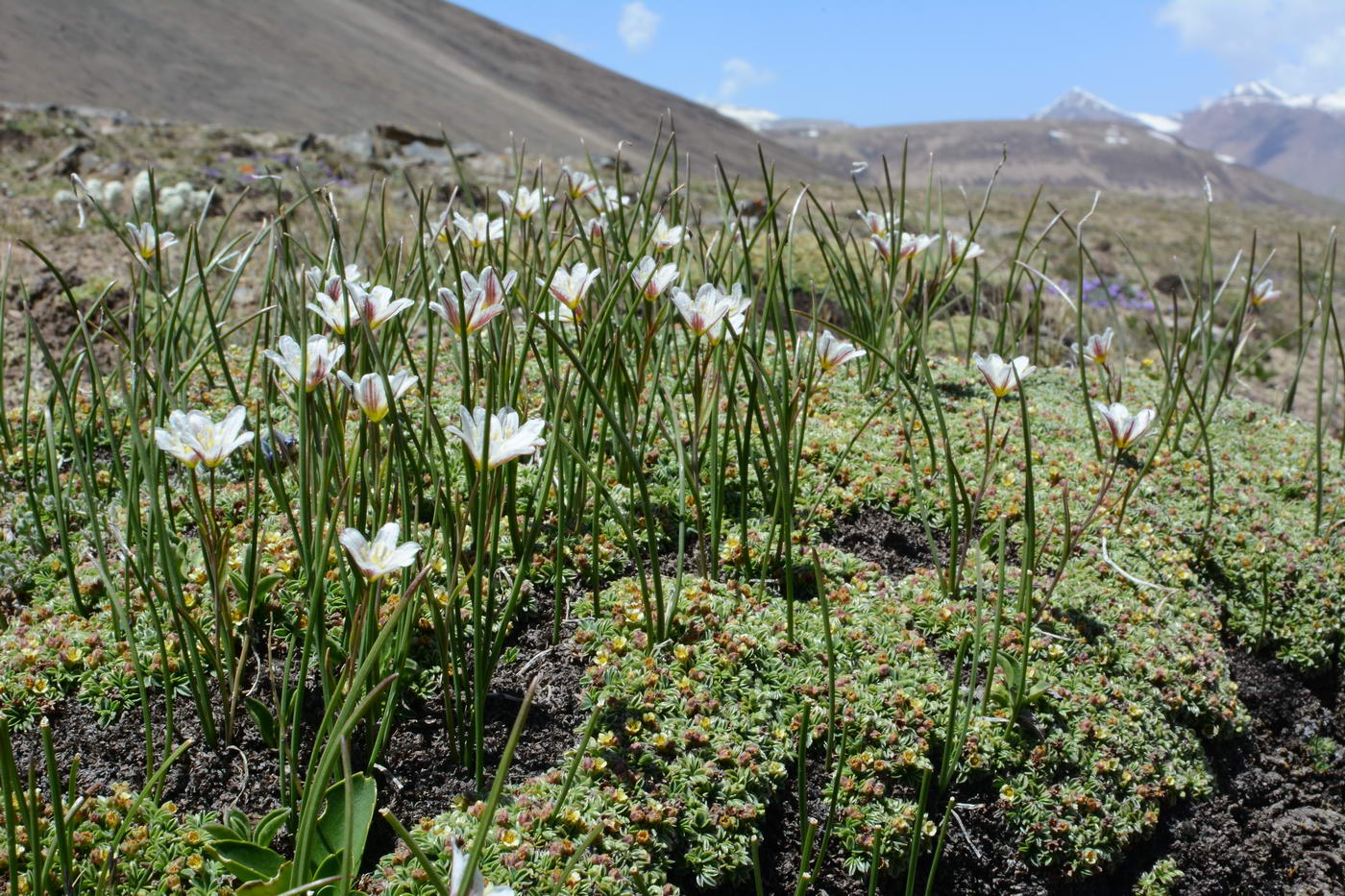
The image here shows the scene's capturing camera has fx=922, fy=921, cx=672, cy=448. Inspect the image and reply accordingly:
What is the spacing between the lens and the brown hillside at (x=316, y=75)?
35906 mm

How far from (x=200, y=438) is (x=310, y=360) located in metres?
0.24

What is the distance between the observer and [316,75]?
46.8 meters

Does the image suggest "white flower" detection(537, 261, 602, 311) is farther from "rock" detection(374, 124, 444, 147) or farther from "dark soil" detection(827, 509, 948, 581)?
"rock" detection(374, 124, 444, 147)

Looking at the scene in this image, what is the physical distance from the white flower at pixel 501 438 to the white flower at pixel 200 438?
377 millimetres

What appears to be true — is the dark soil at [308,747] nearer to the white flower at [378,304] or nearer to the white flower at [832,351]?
the white flower at [378,304]

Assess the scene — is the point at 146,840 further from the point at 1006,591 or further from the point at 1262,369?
the point at 1262,369

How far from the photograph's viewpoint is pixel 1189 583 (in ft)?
9.24

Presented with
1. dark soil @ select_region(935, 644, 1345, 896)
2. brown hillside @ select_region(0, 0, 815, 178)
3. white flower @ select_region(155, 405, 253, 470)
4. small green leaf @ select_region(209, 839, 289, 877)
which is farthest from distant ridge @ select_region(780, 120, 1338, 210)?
small green leaf @ select_region(209, 839, 289, 877)

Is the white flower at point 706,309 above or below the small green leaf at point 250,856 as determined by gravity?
above

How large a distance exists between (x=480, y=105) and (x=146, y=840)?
56094 millimetres

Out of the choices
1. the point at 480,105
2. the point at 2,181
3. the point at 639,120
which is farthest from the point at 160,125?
the point at 639,120

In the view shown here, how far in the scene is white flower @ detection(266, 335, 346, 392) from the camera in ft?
5.68

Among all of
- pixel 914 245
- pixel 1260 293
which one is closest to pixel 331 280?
pixel 914 245

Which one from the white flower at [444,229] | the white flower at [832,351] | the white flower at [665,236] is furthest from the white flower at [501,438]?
the white flower at [665,236]
